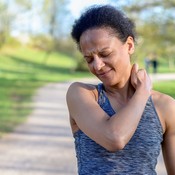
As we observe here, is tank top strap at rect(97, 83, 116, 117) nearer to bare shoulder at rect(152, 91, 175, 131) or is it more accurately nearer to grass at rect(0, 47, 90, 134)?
bare shoulder at rect(152, 91, 175, 131)

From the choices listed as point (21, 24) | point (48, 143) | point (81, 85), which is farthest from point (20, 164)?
point (21, 24)

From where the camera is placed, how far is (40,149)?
7199 mm

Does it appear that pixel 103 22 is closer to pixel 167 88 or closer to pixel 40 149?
pixel 40 149

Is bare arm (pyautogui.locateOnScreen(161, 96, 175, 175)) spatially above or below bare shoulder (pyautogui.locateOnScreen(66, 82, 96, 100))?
below

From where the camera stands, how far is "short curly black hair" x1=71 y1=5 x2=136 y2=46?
1.75m

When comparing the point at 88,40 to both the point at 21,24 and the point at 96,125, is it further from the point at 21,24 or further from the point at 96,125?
the point at 21,24

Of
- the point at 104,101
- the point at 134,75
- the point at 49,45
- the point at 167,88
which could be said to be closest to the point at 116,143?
the point at 104,101

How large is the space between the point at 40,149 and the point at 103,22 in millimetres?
5653

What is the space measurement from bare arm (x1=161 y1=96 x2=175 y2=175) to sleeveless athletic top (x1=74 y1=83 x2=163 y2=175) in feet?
0.13

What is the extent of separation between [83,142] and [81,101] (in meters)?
0.16

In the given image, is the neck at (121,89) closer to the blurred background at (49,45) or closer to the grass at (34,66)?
the blurred background at (49,45)

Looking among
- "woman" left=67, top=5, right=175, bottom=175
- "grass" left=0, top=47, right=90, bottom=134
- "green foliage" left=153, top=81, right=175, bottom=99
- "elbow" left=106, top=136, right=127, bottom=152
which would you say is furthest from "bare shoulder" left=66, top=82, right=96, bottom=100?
"grass" left=0, top=47, right=90, bottom=134

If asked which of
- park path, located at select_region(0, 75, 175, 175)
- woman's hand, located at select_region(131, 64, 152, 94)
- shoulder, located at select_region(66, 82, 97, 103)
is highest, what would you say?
woman's hand, located at select_region(131, 64, 152, 94)

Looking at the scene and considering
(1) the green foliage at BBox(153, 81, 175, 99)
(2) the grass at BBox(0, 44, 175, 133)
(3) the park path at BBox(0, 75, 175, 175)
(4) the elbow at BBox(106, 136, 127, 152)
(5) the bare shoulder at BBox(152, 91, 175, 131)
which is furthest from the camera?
(2) the grass at BBox(0, 44, 175, 133)
